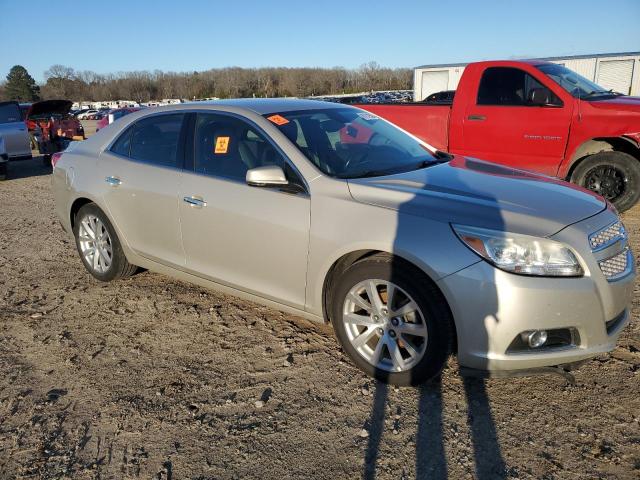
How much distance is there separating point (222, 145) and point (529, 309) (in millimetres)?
2351

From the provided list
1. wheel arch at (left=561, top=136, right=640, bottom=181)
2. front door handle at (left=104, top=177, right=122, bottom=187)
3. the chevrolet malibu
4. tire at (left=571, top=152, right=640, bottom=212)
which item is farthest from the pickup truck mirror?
front door handle at (left=104, top=177, right=122, bottom=187)

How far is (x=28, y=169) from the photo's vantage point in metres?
14.2

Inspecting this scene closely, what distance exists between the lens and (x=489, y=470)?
2340mm

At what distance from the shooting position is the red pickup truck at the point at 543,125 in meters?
6.15

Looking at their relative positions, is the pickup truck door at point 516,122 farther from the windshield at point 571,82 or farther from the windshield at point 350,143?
the windshield at point 350,143

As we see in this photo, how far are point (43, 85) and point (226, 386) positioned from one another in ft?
378

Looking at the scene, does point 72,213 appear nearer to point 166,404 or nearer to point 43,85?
point 166,404

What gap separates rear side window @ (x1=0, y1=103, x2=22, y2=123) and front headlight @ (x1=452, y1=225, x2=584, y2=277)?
13694 mm

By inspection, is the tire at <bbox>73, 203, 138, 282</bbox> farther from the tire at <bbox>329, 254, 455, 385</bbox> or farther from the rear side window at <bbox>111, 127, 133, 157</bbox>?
the tire at <bbox>329, 254, 455, 385</bbox>

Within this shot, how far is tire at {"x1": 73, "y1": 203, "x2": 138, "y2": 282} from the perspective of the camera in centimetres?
447

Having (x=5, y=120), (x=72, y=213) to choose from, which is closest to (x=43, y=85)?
(x=5, y=120)

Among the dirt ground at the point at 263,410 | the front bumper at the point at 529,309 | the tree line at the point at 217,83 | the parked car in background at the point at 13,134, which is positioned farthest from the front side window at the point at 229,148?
the tree line at the point at 217,83

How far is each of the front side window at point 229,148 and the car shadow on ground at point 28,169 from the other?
10.9 meters

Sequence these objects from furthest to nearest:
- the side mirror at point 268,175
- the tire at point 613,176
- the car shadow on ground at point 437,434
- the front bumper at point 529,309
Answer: the tire at point 613,176
the side mirror at point 268,175
the front bumper at point 529,309
the car shadow on ground at point 437,434
